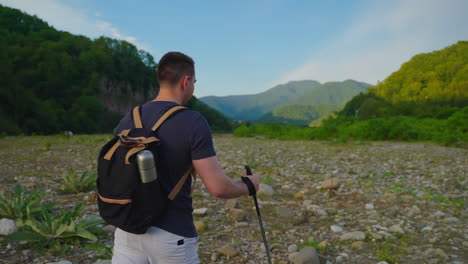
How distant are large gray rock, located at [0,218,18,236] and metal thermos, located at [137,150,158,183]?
3723 mm

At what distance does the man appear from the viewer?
6.44 feet

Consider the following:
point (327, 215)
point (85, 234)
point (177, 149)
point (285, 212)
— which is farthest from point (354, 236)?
point (85, 234)

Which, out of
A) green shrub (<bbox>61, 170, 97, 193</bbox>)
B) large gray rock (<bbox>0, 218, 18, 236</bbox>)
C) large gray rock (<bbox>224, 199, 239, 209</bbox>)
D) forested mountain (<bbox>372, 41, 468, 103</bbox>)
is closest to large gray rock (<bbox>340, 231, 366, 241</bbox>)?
large gray rock (<bbox>224, 199, 239, 209</bbox>)

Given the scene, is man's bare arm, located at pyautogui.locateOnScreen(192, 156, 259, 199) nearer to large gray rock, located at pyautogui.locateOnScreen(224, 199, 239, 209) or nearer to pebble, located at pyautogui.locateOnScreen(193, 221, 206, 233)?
pebble, located at pyautogui.locateOnScreen(193, 221, 206, 233)

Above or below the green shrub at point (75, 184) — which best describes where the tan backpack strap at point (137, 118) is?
above

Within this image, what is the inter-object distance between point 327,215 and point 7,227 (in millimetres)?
5069

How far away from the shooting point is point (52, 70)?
46375mm

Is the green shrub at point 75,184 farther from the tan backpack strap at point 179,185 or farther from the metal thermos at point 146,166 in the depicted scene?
the metal thermos at point 146,166

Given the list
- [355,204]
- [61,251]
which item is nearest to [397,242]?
[355,204]

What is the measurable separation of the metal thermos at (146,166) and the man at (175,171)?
0.55ft

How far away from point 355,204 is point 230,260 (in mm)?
3397

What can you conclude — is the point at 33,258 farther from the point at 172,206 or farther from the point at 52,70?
the point at 52,70

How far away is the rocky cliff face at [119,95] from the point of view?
6090cm

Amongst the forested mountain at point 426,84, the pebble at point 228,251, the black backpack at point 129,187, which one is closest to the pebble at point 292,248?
the pebble at point 228,251
